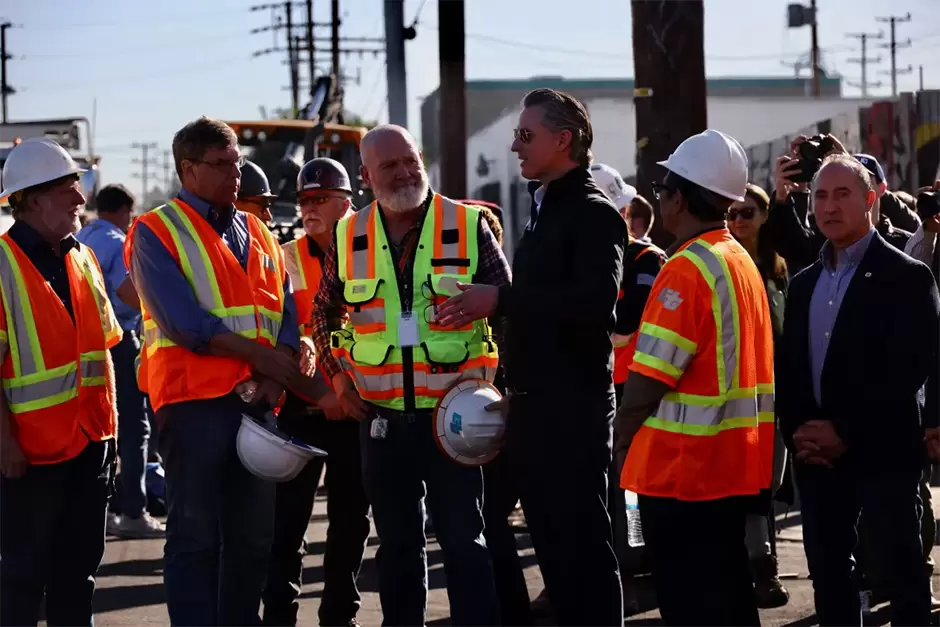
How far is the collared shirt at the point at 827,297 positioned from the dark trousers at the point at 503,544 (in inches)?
54.2

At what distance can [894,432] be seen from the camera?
5.52 metres

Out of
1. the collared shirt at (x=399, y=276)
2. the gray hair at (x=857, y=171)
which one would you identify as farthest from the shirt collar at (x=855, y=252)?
the collared shirt at (x=399, y=276)

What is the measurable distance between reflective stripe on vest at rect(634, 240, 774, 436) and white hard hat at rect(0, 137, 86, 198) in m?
2.35

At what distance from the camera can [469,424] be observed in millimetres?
5371

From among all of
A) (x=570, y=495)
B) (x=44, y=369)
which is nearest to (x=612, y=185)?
(x=570, y=495)

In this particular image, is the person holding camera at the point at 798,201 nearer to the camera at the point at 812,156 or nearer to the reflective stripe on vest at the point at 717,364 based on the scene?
the camera at the point at 812,156

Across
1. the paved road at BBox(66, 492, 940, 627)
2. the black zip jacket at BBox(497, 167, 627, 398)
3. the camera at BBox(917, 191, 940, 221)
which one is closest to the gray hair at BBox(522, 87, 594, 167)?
the black zip jacket at BBox(497, 167, 627, 398)

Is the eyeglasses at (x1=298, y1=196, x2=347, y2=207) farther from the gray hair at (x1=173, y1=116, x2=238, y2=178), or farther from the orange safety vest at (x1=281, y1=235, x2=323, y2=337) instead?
the gray hair at (x1=173, y1=116, x2=238, y2=178)

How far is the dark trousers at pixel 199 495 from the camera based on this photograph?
545cm

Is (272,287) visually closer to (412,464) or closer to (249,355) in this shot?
(249,355)

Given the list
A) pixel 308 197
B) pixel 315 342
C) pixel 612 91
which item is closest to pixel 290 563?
pixel 315 342

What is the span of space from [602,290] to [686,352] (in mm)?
362

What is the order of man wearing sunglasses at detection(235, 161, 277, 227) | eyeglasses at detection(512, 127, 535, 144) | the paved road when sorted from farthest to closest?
man wearing sunglasses at detection(235, 161, 277, 227)
the paved road
eyeglasses at detection(512, 127, 535, 144)

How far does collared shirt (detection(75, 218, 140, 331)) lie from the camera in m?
9.20
